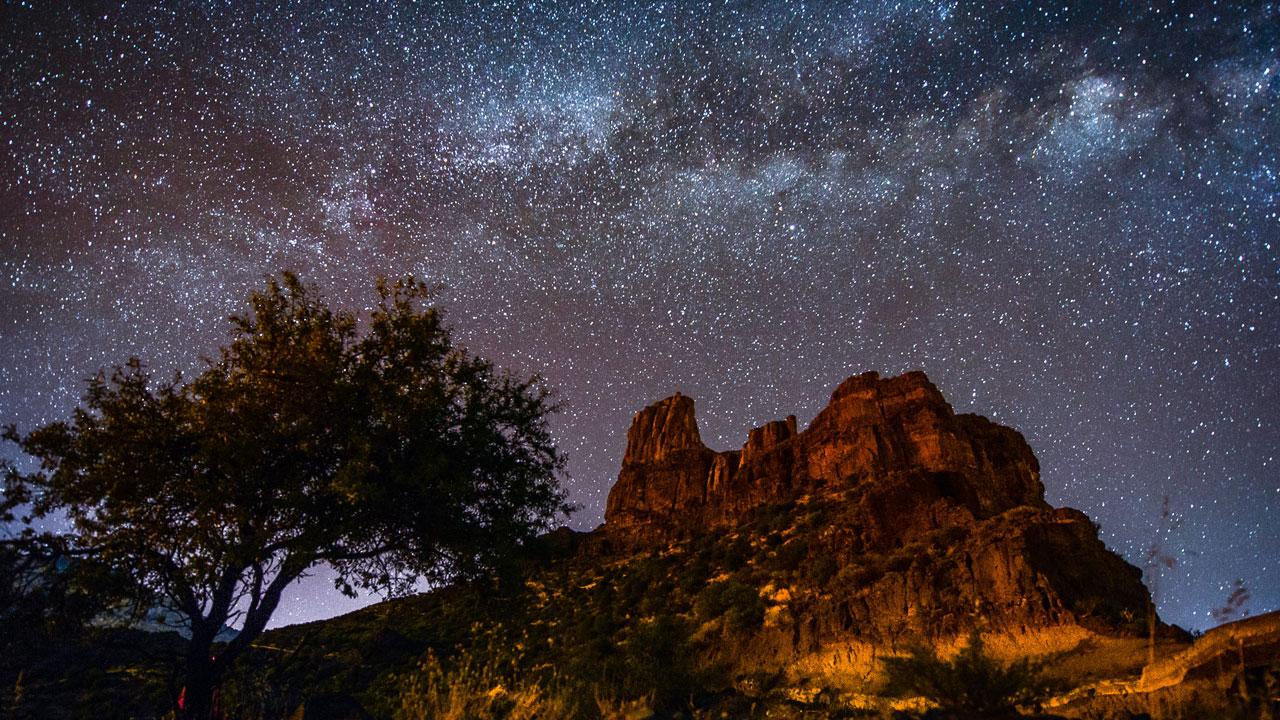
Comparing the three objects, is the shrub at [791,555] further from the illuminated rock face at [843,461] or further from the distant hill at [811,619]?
the illuminated rock face at [843,461]

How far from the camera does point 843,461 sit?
64750 mm

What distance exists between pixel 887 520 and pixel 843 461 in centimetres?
2689

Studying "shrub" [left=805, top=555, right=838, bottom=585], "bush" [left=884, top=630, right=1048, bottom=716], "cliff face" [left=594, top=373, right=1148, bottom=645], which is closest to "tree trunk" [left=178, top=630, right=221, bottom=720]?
"bush" [left=884, top=630, right=1048, bottom=716]

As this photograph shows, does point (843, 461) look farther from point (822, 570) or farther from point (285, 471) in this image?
point (285, 471)

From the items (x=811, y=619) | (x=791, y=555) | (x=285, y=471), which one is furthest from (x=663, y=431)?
(x=285, y=471)

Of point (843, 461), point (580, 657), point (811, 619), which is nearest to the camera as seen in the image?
point (811, 619)

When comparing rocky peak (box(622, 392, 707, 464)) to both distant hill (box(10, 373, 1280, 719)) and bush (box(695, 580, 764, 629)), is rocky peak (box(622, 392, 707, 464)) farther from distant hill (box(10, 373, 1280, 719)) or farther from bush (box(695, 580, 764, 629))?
bush (box(695, 580, 764, 629))

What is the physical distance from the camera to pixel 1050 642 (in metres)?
19.8

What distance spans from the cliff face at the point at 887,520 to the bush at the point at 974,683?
1567 centimetres

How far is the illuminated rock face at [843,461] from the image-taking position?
58.9 meters

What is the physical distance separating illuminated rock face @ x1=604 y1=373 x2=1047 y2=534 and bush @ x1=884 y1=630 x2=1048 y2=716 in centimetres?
3907

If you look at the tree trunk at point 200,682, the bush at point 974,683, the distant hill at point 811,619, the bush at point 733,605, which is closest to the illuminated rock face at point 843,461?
the distant hill at point 811,619

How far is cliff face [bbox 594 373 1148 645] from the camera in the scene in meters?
22.7

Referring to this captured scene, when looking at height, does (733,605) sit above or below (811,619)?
above
